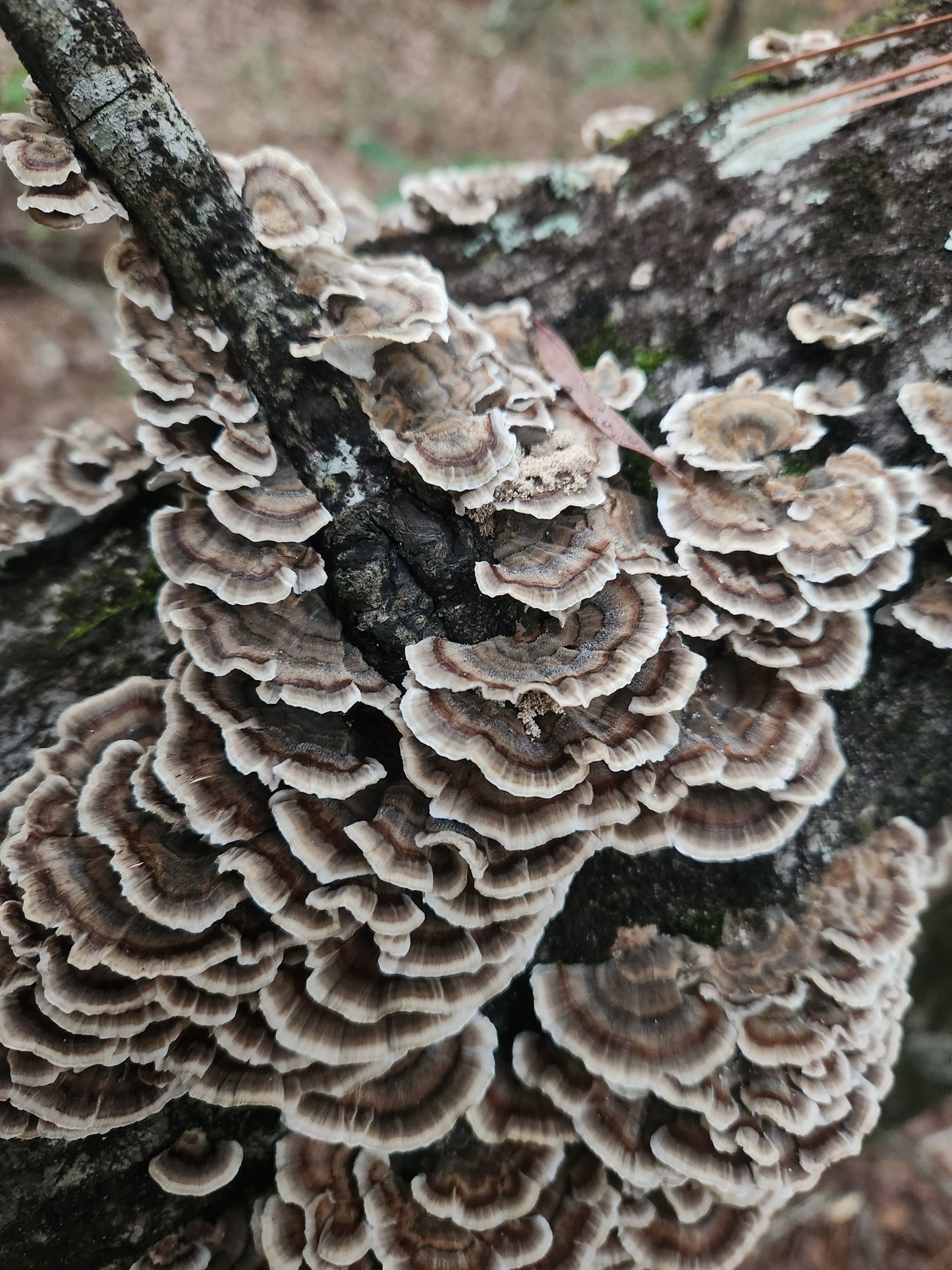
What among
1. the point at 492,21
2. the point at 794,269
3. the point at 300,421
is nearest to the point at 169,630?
the point at 300,421

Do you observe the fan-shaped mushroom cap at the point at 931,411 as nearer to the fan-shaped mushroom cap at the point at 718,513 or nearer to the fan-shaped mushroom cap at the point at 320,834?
the fan-shaped mushroom cap at the point at 718,513

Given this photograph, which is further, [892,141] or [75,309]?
[75,309]

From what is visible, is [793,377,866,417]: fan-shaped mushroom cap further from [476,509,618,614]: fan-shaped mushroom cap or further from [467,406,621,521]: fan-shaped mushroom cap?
[476,509,618,614]: fan-shaped mushroom cap

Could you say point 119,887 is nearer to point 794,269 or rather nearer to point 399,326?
point 399,326

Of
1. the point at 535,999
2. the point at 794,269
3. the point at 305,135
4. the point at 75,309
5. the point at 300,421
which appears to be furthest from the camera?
the point at 305,135

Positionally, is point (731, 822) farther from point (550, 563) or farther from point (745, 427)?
point (745, 427)

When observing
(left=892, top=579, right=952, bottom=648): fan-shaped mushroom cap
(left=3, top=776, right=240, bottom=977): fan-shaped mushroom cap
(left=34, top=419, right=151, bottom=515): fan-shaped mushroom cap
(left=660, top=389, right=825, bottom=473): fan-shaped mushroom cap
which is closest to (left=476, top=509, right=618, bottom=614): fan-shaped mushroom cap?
(left=660, top=389, right=825, bottom=473): fan-shaped mushroom cap

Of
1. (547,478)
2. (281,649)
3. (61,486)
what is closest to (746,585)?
(547,478)
